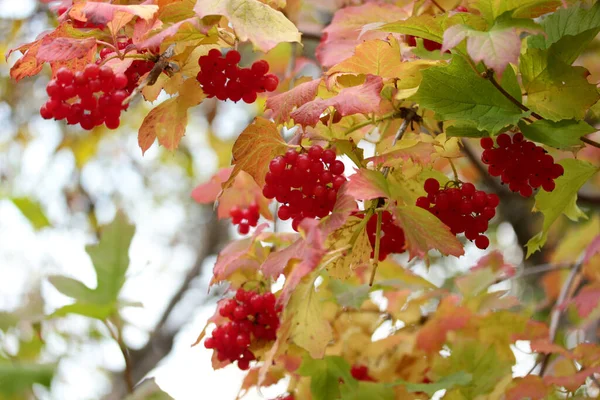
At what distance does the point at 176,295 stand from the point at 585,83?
10.8 ft

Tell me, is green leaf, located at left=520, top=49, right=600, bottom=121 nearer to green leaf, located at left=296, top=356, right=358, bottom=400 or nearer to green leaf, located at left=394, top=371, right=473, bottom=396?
green leaf, located at left=394, top=371, right=473, bottom=396

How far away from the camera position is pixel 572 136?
1065 millimetres

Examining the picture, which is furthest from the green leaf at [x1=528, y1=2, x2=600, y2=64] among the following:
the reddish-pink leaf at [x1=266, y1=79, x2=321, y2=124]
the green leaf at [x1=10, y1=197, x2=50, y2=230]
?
the green leaf at [x1=10, y1=197, x2=50, y2=230]

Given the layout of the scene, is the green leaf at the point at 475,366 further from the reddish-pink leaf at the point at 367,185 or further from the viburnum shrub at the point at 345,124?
the reddish-pink leaf at the point at 367,185

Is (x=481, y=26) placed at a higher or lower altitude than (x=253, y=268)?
higher

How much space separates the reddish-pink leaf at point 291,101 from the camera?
3.55 ft

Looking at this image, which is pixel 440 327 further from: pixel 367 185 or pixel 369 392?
pixel 367 185

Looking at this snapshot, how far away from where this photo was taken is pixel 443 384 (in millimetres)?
1337

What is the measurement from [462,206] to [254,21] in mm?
475

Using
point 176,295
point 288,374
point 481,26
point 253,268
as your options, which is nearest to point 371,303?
point 288,374

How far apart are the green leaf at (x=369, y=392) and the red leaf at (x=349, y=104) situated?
61 cm

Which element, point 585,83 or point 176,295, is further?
point 176,295

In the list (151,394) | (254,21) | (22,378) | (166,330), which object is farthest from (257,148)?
(166,330)

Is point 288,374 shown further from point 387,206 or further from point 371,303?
point 387,206
